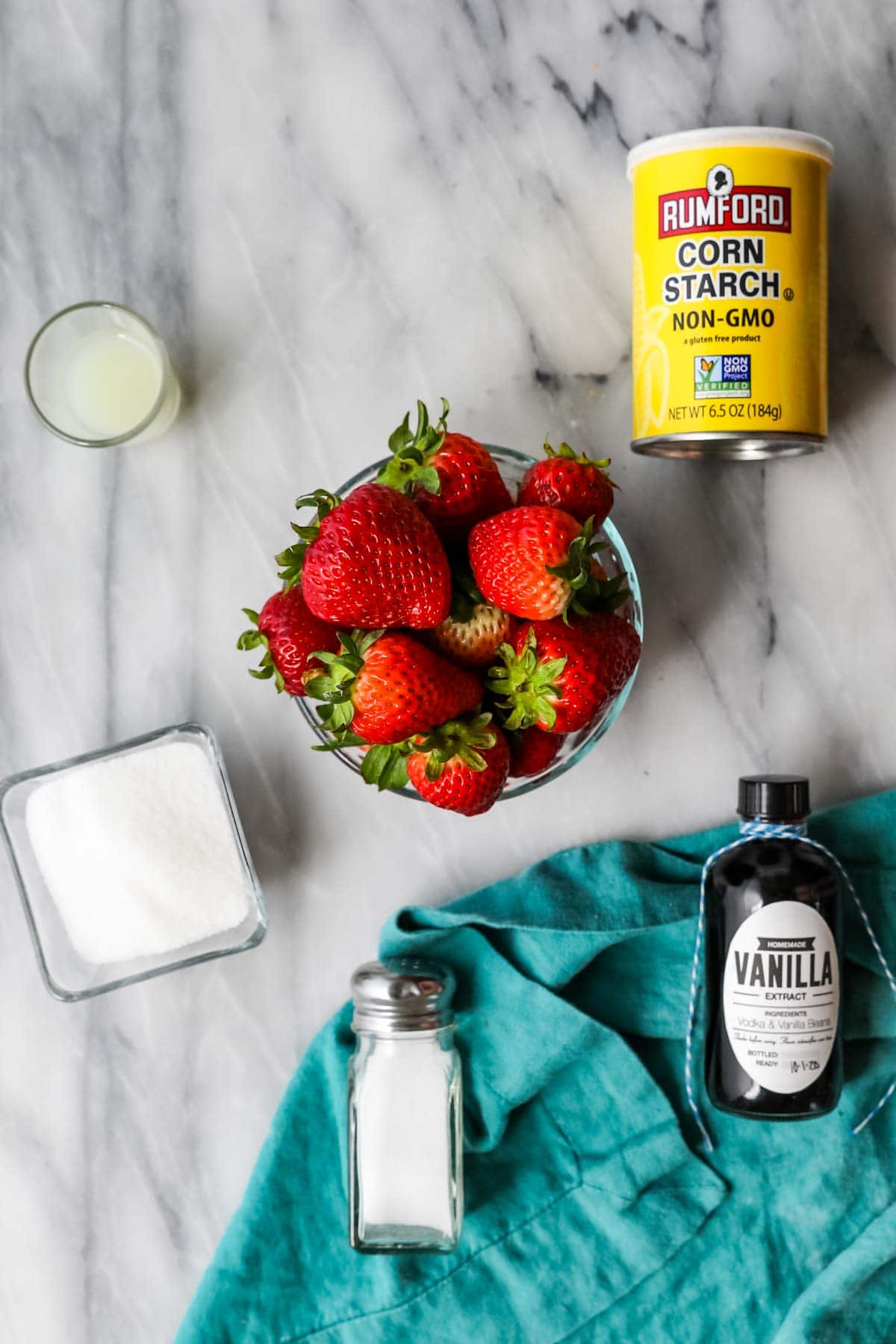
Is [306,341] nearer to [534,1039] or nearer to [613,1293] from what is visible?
[534,1039]

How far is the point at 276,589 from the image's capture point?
0.91m

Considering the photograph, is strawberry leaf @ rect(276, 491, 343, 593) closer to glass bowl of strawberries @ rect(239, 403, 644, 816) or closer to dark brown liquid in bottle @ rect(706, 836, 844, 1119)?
glass bowl of strawberries @ rect(239, 403, 644, 816)

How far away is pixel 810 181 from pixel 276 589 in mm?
470

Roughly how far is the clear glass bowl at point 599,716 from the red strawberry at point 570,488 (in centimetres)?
6

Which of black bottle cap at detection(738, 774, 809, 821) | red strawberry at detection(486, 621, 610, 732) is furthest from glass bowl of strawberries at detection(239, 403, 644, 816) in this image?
black bottle cap at detection(738, 774, 809, 821)

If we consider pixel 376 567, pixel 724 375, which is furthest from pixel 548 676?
pixel 724 375

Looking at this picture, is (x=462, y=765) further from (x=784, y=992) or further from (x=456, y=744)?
(x=784, y=992)

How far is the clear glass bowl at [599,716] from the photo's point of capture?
2.67 feet

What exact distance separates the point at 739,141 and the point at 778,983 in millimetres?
550

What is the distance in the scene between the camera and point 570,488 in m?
0.74

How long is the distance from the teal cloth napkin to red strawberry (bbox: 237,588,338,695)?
236 millimetres

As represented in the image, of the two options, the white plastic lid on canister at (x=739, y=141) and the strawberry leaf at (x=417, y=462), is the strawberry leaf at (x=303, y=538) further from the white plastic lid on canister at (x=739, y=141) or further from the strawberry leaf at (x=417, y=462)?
the white plastic lid on canister at (x=739, y=141)

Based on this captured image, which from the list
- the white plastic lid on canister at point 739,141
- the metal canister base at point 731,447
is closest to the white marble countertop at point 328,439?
the metal canister base at point 731,447

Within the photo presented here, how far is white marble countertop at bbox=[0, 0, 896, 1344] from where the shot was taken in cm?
89
